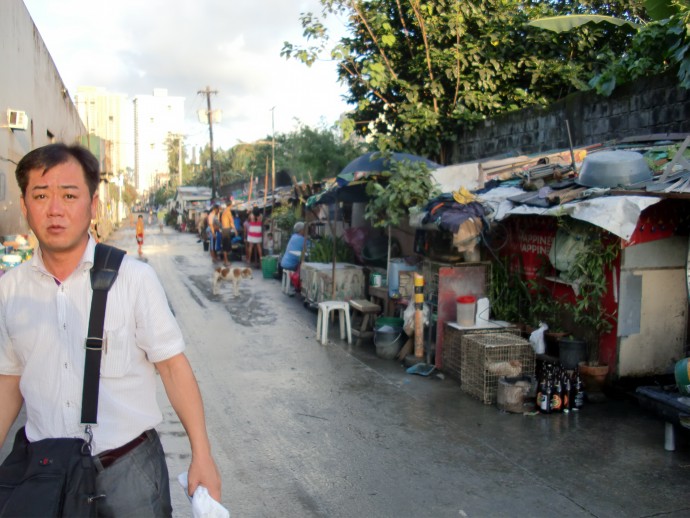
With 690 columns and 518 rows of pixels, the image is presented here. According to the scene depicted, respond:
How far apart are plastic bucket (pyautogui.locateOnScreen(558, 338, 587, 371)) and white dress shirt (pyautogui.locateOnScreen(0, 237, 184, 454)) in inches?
237

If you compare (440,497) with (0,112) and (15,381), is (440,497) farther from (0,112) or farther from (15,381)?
(0,112)

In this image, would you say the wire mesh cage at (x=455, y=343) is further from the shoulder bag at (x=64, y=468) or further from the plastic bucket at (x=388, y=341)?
the shoulder bag at (x=64, y=468)

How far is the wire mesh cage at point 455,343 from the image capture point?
803cm

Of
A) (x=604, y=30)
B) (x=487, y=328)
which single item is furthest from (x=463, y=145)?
(x=487, y=328)

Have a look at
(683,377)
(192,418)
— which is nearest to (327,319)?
(683,377)

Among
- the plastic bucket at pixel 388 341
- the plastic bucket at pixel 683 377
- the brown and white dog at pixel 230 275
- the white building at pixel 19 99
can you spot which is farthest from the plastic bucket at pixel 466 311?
the brown and white dog at pixel 230 275

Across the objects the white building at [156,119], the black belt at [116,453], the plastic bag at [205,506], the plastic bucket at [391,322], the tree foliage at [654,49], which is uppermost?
the white building at [156,119]

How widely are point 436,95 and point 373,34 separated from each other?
2.01 m

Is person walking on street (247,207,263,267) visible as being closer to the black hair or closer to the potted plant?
the potted plant

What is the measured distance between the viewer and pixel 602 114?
1027 cm

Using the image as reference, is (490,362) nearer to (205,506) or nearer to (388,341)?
(388,341)

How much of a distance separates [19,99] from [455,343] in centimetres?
1111

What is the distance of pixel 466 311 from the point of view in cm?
816

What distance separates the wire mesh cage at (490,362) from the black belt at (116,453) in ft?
17.6
